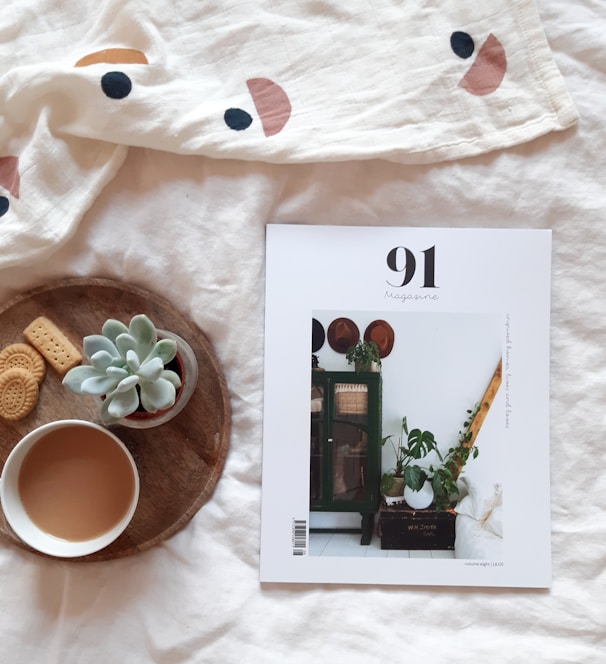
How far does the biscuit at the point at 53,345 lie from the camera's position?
635mm

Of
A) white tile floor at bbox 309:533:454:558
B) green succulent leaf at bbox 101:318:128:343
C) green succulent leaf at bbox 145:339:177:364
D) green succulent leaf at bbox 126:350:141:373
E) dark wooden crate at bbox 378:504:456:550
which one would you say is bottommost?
white tile floor at bbox 309:533:454:558

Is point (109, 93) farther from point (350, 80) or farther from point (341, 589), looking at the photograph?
point (341, 589)

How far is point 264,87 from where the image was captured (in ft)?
2.10

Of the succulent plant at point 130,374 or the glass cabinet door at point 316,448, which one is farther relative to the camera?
the glass cabinet door at point 316,448

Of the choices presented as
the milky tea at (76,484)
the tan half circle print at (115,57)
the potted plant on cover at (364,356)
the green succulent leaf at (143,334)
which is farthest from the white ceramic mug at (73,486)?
the tan half circle print at (115,57)

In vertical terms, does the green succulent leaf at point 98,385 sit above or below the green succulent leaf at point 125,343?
below

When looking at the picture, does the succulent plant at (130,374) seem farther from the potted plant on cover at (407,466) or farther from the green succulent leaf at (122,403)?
the potted plant on cover at (407,466)

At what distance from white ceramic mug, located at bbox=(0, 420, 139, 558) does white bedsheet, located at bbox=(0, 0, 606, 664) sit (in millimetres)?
68

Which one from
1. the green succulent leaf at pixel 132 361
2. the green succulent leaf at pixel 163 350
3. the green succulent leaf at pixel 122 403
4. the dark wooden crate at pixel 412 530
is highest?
the green succulent leaf at pixel 163 350

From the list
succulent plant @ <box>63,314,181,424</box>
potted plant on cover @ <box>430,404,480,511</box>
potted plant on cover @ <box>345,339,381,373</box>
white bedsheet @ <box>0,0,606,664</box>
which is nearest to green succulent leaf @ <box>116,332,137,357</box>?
succulent plant @ <box>63,314,181,424</box>

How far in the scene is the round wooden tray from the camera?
0.63 m

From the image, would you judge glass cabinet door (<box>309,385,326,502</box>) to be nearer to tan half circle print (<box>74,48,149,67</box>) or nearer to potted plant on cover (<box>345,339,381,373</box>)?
potted plant on cover (<box>345,339,381,373</box>)

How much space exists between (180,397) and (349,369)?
17 cm

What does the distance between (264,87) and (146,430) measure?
354 mm
